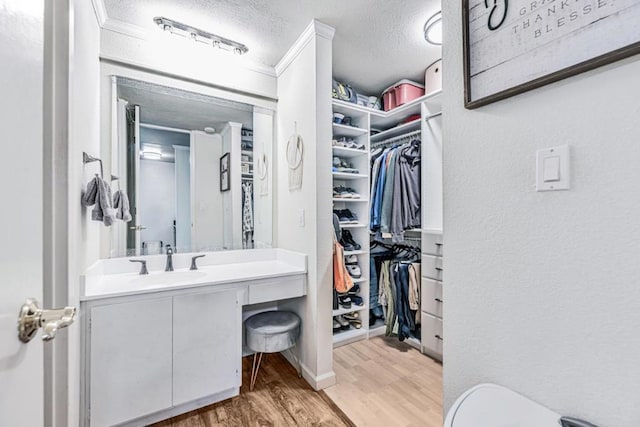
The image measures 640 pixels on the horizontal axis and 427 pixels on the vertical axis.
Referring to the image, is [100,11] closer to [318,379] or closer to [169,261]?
[169,261]

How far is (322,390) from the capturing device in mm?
1830

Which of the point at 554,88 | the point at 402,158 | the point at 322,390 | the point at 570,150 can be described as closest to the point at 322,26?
the point at 402,158

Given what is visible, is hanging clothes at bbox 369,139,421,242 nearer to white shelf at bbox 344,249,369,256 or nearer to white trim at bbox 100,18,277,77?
white shelf at bbox 344,249,369,256

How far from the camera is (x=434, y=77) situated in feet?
7.72

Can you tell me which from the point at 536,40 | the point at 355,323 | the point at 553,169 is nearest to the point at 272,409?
the point at 355,323

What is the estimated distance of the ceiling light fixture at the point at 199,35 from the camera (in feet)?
5.99

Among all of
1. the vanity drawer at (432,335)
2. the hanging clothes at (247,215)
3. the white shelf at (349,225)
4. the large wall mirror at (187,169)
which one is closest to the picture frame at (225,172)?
the large wall mirror at (187,169)

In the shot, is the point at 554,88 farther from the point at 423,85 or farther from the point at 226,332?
the point at 423,85

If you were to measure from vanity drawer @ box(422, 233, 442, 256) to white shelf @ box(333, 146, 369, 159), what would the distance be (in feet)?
2.94

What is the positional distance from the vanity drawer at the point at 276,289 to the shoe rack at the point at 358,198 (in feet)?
1.95

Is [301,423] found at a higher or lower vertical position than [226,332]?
lower

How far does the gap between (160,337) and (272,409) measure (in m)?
0.77

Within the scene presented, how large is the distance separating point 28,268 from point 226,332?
132cm

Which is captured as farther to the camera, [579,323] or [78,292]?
[78,292]
